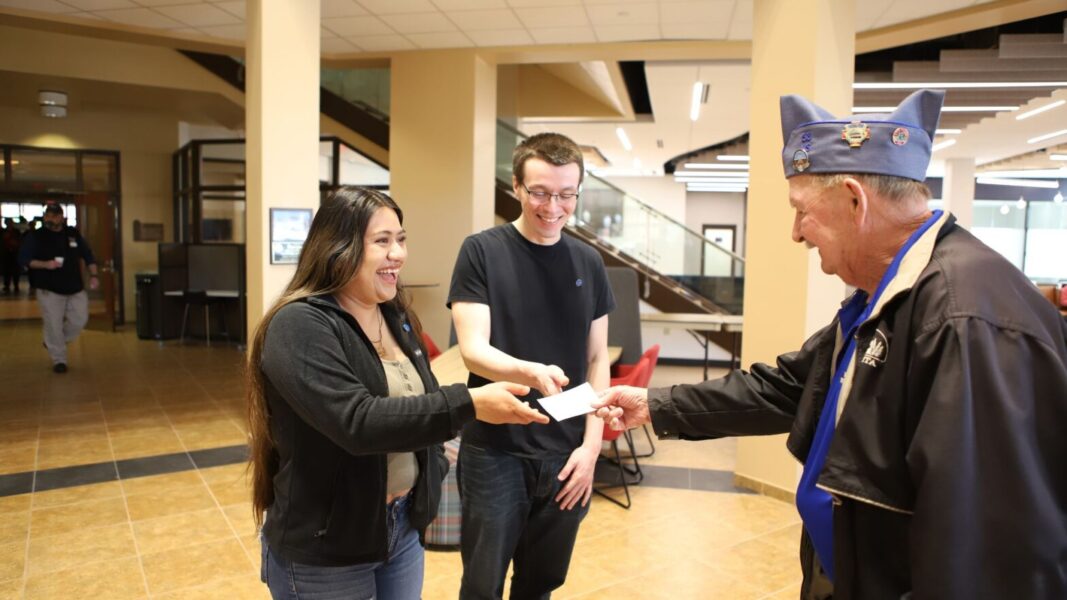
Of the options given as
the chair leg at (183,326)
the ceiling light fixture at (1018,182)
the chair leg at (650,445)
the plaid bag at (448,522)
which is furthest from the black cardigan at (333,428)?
the ceiling light fixture at (1018,182)

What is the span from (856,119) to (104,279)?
45.4 ft

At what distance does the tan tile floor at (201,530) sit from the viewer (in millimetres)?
3518

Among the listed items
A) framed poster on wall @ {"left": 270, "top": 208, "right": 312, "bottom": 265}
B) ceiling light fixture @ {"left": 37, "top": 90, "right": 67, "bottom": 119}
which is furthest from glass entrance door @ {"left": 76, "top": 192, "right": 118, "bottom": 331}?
framed poster on wall @ {"left": 270, "top": 208, "right": 312, "bottom": 265}

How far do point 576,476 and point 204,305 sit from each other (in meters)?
10.5

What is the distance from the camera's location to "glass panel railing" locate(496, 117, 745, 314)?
10547mm

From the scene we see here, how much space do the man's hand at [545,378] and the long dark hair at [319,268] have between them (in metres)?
0.56

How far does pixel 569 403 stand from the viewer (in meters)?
1.88

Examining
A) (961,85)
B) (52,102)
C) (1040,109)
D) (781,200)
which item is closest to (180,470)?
(781,200)

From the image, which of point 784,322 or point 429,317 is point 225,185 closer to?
point 429,317

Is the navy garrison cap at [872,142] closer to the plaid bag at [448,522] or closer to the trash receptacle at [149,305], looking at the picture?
the plaid bag at [448,522]

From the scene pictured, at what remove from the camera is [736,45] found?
7812 mm

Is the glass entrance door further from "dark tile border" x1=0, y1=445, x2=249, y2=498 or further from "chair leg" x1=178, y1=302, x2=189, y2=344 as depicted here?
"dark tile border" x1=0, y1=445, x2=249, y2=498

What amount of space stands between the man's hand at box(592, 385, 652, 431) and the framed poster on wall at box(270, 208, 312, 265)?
386 centimetres

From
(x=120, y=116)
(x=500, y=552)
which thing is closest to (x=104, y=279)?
(x=120, y=116)
